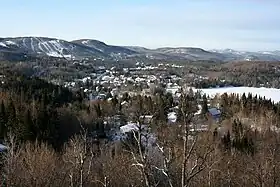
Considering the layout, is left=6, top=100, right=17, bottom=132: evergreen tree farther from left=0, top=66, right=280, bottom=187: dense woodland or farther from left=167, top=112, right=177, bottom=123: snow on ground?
left=167, top=112, right=177, bottom=123: snow on ground

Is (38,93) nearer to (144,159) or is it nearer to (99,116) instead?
(99,116)

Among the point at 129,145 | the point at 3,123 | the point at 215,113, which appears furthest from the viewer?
the point at 215,113

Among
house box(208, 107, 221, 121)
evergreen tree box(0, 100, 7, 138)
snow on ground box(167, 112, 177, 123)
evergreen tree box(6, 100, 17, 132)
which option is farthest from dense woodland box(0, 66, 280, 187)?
snow on ground box(167, 112, 177, 123)

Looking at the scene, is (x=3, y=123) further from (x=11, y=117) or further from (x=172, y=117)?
(x=172, y=117)

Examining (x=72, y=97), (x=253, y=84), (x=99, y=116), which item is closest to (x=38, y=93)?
(x=72, y=97)

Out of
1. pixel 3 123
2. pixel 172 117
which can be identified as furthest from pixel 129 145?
pixel 172 117

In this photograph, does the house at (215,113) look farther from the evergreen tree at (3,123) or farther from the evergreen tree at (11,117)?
the evergreen tree at (3,123)

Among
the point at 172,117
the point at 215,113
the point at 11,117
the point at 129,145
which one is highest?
the point at 129,145

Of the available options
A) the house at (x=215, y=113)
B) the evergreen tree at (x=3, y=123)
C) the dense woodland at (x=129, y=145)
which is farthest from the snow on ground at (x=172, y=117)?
the evergreen tree at (x=3, y=123)
